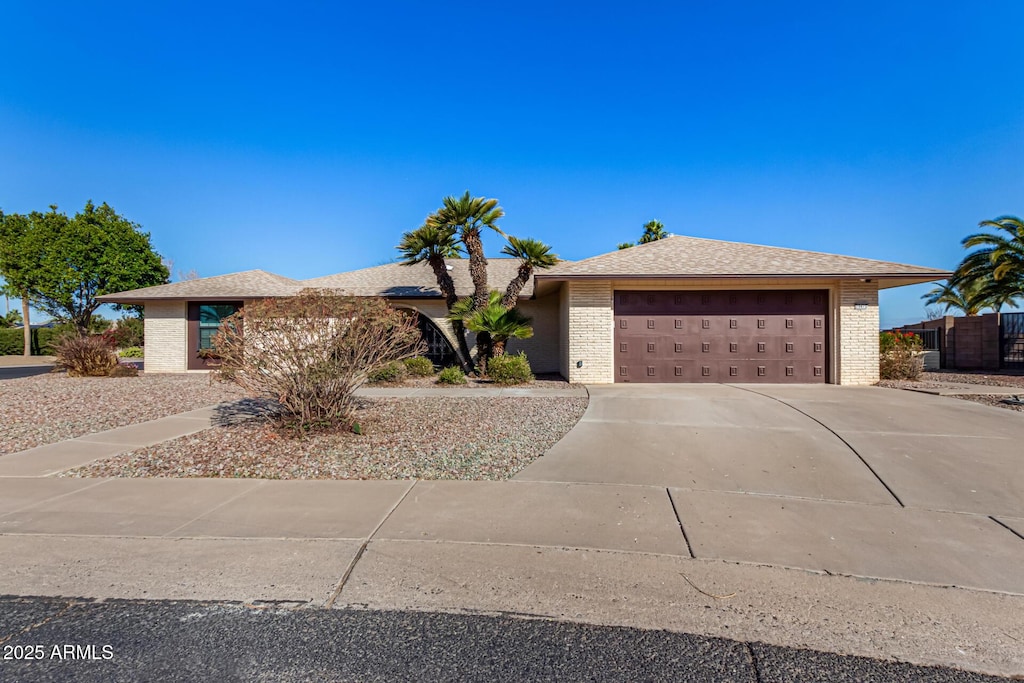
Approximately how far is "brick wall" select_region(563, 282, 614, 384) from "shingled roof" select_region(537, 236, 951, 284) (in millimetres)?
613

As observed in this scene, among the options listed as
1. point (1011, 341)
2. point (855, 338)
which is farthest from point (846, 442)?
point (1011, 341)

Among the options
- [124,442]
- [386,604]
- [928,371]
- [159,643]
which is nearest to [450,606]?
[386,604]

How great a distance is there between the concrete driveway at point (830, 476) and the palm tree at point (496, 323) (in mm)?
5019

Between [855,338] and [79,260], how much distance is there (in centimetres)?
3472

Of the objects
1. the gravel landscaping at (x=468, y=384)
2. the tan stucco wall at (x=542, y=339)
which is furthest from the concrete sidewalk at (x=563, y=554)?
the tan stucco wall at (x=542, y=339)

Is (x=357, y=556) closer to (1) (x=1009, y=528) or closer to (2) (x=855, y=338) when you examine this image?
(1) (x=1009, y=528)

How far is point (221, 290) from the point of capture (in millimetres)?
19609

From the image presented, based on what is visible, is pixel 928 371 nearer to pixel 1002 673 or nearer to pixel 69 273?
pixel 1002 673

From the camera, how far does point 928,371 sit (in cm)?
1766

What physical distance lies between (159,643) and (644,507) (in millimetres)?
3840

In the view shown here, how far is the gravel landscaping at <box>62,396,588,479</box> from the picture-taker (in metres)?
6.19

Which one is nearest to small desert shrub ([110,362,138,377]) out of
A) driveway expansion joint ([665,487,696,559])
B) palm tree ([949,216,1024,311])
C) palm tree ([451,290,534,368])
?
palm tree ([451,290,534,368])

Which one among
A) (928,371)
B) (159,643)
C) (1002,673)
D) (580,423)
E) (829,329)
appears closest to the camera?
(1002,673)

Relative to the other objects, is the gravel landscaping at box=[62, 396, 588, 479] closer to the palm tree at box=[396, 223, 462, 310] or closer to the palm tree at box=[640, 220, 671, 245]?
the palm tree at box=[396, 223, 462, 310]
